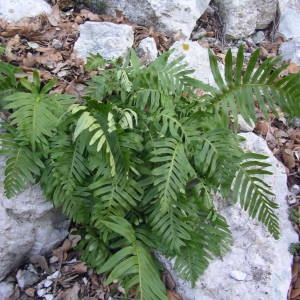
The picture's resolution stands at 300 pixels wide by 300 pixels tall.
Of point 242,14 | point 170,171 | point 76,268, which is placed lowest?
point 76,268

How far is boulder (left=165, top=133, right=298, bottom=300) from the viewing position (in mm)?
2887

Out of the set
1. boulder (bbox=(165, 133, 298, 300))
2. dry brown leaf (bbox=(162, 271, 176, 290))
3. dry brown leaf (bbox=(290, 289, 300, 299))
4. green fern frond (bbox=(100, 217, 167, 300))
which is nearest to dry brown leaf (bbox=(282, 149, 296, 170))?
boulder (bbox=(165, 133, 298, 300))

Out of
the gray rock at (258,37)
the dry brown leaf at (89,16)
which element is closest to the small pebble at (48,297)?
the dry brown leaf at (89,16)

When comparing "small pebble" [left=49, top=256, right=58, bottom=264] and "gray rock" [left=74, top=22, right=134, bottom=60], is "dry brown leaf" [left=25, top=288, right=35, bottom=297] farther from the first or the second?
"gray rock" [left=74, top=22, right=134, bottom=60]

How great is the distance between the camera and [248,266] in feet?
9.89

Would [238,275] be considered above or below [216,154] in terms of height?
below

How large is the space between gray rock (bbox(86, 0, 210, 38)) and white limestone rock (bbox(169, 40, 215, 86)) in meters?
0.39

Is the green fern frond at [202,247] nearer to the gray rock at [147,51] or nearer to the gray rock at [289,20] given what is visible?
the gray rock at [147,51]

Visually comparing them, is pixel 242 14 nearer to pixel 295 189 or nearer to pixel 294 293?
pixel 295 189

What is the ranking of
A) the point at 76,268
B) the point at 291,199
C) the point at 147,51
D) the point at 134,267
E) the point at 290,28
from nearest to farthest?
the point at 134,267 → the point at 76,268 → the point at 291,199 → the point at 147,51 → the point at 290,28

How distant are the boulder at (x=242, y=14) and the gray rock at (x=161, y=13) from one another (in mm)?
537

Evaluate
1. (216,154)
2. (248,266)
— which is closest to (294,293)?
(248,266)

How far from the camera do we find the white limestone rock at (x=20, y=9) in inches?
157

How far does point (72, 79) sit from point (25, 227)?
52.7 inches
